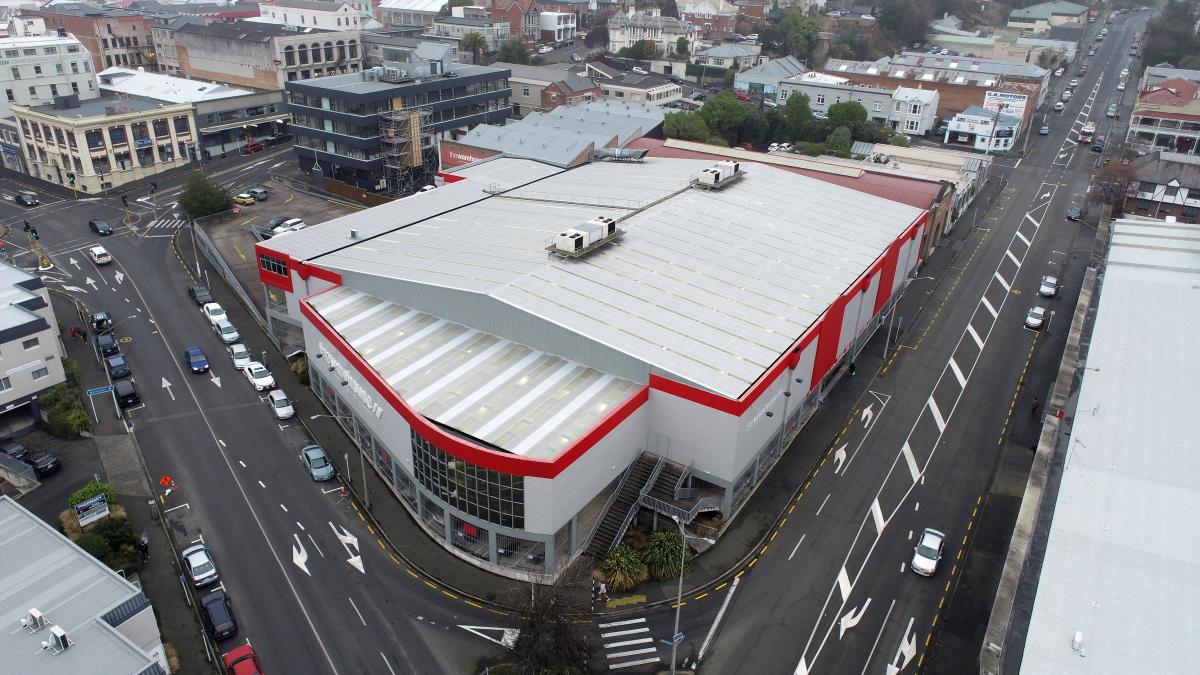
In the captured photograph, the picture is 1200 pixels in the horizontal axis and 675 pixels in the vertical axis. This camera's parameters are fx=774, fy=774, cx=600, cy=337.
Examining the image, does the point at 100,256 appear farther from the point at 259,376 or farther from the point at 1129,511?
the point at 1129,511

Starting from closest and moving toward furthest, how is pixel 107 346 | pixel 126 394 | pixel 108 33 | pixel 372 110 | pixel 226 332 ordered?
pixel 126 394
pixel 107 346
pixel 226 332
pixel 372 110
pixel 108 33

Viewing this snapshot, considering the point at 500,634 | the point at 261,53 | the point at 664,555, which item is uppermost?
the point at 261,53

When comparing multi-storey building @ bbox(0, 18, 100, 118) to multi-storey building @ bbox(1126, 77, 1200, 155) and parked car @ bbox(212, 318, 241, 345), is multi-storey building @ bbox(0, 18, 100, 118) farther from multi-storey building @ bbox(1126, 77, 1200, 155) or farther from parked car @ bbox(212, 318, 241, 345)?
multi-storey building @ bbox(1126, 77, 1200, 155)

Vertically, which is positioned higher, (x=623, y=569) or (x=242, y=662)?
(x=623, y=569)

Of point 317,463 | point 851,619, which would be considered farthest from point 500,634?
point 317,463

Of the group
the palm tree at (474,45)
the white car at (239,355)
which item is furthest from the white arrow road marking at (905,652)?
the palm tree at (474,45)

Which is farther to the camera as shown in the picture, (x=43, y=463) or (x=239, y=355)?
(x=239, y=355)
